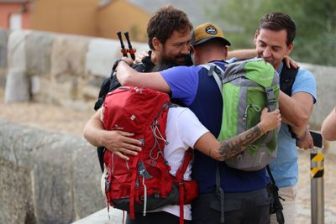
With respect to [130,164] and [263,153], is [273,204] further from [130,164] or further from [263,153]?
[130,164]

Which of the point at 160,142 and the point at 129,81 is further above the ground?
the point at 129,81

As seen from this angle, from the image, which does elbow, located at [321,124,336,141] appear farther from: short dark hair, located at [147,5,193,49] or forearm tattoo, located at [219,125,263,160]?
short dark hair, located at [147,5,193,49]

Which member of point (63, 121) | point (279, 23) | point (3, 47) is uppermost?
point (279, 23)

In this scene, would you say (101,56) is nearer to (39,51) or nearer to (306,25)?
(39,51)

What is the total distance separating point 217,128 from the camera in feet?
9.02

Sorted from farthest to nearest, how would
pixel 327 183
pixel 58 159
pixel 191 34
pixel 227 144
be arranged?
pixel 327 183
pixel 58 159
pixel 191 34
pixel 227 144

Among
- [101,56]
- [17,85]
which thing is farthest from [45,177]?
[17,85]

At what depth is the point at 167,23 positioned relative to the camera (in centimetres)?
284

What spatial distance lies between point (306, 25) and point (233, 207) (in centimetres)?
966

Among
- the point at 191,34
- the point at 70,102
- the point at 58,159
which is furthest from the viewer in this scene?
the point at 70,102

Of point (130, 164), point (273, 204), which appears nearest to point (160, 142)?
point (130, 164)

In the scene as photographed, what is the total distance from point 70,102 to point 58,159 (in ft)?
14.5

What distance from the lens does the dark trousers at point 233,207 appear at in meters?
2.73

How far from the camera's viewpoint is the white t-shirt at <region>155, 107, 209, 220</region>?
2.68m
